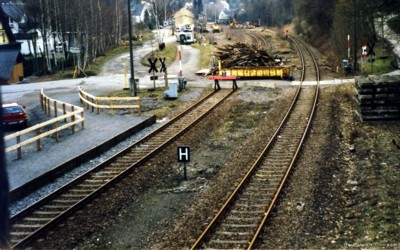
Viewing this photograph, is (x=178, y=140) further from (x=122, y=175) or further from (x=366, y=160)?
(x=366, y=160)

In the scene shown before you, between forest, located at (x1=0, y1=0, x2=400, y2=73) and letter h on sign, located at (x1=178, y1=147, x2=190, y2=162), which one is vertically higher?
forest, located at (x1=0, y1=0, x2=400, y2=73)

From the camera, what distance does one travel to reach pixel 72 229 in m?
11.7

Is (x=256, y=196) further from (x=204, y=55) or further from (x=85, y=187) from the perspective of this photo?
(x=204, y=55)

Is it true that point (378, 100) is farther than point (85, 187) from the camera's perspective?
Yes

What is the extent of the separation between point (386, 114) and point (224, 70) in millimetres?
16997

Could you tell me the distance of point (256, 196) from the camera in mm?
13484

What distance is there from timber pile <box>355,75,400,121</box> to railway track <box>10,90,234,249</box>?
22.5 ft

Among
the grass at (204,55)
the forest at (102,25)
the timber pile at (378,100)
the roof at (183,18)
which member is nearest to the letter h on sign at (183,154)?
the timber pile at (378,100)

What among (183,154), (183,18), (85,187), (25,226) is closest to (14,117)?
(85,187)

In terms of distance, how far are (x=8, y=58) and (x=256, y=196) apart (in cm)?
4362

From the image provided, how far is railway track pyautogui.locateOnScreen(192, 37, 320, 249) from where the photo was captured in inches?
428

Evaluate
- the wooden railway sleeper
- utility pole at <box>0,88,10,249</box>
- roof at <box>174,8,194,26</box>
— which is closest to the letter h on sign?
the wooden railway sleeper

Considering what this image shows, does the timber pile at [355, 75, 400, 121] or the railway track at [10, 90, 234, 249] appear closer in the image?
the railway track at [10, 90, 234, 249]

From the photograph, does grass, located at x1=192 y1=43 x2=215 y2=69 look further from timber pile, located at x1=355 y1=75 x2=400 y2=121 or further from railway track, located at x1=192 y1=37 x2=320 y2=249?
railway track, located at x1=192 y1=37 x2=320 y2=249
